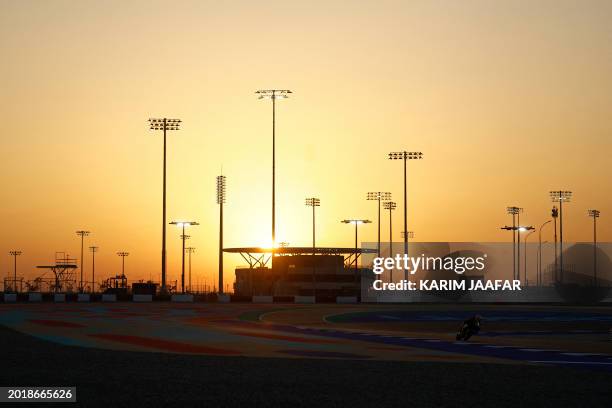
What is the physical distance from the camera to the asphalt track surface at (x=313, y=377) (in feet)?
46.8

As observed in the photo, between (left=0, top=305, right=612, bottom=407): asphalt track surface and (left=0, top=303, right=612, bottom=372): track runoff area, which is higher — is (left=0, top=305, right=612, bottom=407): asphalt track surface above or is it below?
above

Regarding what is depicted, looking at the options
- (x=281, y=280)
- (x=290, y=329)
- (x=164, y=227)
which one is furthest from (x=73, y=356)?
(x=281, y=280)

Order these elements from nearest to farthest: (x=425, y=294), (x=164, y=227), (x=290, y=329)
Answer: (x=290, y=329) → (x=164, y=227) → (x=425, y=294)

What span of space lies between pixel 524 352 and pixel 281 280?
13289 centimetres

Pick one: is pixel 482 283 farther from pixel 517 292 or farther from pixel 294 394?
pixel 294 394

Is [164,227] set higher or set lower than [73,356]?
higher

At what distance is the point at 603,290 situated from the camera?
121062mm

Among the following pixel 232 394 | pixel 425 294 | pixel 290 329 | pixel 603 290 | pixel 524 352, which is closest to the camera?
pixel 232 394

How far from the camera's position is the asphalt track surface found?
14.3 metres

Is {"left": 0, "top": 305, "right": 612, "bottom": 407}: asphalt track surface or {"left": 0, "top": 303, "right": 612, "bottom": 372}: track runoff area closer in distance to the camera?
{"left": 0, "top": 305, "right": 612, "bottom": 407}: asphalt track surface

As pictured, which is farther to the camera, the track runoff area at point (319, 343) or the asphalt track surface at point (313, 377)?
the track runoff area at point (319, 343)

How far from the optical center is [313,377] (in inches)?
679

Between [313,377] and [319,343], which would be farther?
[319,343]

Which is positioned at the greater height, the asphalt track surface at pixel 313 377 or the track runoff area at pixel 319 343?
the asphalt track surface at pixel 313 377
